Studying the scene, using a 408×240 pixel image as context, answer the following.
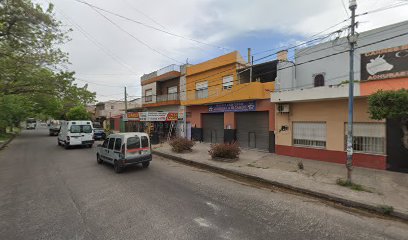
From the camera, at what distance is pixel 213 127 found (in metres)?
17.6

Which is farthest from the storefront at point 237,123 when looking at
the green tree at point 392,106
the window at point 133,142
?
the window at point 133,142

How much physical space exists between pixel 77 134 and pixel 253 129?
13376mm

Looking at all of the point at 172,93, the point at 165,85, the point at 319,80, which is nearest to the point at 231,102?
the point at 319,80

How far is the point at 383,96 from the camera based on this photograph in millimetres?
6387

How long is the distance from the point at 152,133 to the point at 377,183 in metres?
16.1

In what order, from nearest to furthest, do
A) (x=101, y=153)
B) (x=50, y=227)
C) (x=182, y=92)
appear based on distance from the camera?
(x=50, y=227), (x=101, y=153), (x=182, y=92)

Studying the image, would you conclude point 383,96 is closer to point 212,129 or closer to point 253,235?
point 253,235

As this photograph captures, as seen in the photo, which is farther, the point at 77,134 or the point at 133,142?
the point at 77,134

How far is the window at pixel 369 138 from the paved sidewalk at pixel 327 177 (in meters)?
0.98

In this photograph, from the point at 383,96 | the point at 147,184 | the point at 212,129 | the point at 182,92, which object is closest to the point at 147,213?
the point at 147,184

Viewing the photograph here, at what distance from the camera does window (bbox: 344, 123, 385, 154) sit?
891cm

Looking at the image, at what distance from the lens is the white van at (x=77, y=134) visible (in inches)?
609

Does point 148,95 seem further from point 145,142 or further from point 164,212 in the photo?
point 164,212

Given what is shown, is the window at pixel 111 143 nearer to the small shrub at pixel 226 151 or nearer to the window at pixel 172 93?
the small shrub at pixel 226 151
